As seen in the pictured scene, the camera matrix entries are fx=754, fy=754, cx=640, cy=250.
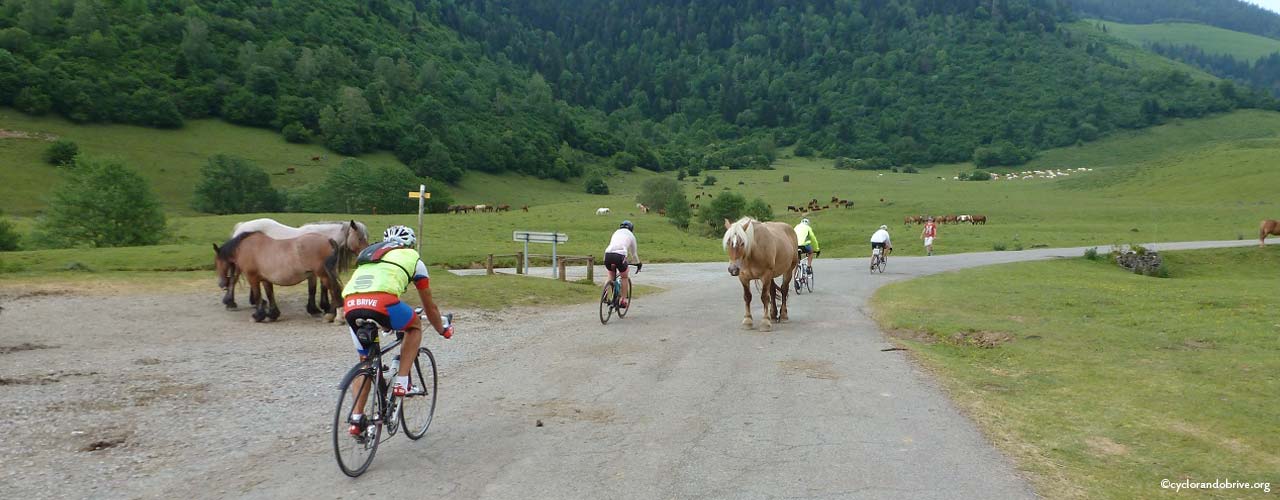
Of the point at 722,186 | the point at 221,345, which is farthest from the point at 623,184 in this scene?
the point at 221,345

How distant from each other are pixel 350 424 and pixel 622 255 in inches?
369

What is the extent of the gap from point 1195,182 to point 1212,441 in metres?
91.8

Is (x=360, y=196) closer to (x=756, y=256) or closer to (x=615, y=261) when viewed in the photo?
(x=615, y=261)

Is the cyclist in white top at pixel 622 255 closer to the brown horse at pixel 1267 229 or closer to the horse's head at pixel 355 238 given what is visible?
the horse's head at pixel 355 238

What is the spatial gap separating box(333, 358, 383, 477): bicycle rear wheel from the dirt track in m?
0.16

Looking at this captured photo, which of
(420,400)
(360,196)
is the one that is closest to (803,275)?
(420,400)

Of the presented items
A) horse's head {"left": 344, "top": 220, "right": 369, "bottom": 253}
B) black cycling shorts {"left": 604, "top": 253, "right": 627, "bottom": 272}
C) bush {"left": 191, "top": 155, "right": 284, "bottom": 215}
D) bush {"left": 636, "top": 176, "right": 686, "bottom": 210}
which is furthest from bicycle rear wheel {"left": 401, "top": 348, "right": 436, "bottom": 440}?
bush {"left": 191, "top": 155, "right": 284, "bottom": 215}

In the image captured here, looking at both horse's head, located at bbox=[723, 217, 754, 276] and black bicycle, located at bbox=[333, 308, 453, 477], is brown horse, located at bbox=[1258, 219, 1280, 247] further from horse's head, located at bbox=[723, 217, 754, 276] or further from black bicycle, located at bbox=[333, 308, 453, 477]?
black bicycle, located at bbox=[333, 308, 453, 477]

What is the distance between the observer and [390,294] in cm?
617

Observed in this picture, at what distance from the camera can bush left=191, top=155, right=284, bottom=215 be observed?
250 feet

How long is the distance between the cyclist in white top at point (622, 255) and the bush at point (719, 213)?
45.5 meters

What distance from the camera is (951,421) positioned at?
293 inches

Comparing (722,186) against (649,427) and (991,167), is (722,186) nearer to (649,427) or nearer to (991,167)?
(991,167)

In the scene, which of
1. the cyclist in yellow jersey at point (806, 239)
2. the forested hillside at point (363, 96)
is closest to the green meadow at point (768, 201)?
the forested hillside at point (363, 96)
